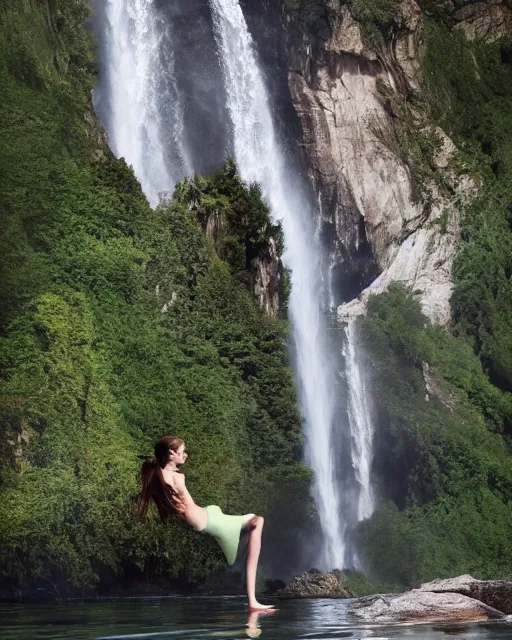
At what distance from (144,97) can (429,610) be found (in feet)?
79.0

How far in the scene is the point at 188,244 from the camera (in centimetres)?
3119

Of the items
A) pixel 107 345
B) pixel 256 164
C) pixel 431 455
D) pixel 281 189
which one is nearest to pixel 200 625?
pixel 107 345

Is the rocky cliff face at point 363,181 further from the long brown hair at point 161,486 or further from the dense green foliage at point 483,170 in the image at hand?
the long brown hair at point 161,486

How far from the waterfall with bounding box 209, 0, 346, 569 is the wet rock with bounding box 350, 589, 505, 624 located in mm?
20503

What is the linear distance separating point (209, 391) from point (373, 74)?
650 inches

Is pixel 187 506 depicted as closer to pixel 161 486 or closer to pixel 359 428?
pixel 161 486

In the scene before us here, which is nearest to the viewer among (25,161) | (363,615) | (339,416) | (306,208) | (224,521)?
(224,521)

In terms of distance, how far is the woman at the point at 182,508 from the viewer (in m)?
9.78

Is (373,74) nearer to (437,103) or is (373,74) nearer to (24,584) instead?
(437,103)

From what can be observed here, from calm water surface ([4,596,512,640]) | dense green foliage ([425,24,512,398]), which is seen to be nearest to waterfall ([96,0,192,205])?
dense green foliage ([425,24,512,398])

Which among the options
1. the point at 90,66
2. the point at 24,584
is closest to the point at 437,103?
the point at 90,66

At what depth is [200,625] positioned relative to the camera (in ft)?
44.1

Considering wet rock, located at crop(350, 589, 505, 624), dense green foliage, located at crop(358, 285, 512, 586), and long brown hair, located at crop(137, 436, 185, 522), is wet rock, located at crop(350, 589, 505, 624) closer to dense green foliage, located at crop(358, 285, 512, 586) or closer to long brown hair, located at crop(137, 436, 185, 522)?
long brown hair, located at crop(137, 436, 185, 522)

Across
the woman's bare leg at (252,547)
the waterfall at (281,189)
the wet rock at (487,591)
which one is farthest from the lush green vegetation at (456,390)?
the woman's bare leg at (252,547)
